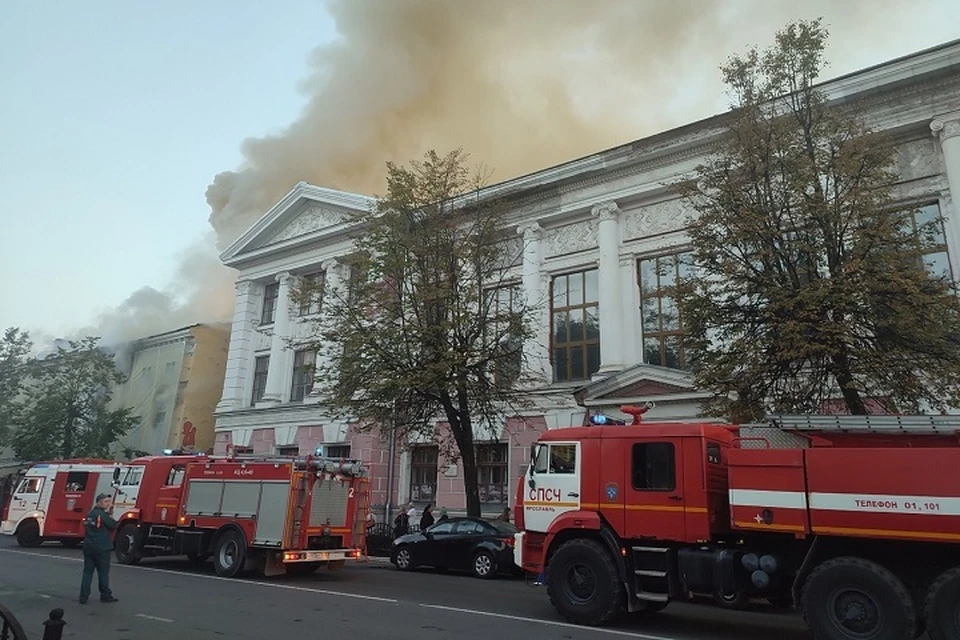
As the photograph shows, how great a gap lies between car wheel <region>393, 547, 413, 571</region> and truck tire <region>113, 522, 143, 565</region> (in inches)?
257

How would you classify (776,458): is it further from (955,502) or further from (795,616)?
(795,616)

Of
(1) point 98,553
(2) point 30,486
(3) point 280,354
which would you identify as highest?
(3) point 280,354

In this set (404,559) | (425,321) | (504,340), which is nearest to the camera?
(404,559)

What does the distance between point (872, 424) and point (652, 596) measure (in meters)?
3.78

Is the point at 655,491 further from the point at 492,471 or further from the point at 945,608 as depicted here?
the point at 492,471

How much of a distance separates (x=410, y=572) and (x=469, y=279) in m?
8.52

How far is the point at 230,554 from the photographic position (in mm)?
15180

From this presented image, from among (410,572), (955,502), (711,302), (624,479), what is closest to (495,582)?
(410,572)

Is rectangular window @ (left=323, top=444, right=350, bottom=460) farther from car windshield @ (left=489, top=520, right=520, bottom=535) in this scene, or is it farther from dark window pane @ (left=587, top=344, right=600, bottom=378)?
car windshield @ (left=489, top=520, right=520, bottom=535)

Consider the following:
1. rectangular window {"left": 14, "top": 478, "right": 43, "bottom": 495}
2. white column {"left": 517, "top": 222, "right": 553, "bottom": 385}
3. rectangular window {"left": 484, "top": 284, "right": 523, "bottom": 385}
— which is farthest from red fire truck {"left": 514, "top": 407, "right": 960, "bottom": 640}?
rectangular window {"left": 14, "top": 478, "right": 43, "bottom": 495}

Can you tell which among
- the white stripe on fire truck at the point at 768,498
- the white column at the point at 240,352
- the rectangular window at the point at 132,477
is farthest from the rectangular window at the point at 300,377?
the white stripe on fire truck at the point at 768,498

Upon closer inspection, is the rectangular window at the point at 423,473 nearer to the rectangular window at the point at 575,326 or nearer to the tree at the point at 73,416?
the rectangular window at the point at 575,326

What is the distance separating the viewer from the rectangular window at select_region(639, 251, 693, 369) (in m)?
21.7

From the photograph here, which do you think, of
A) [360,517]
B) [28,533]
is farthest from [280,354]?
[360,517]
